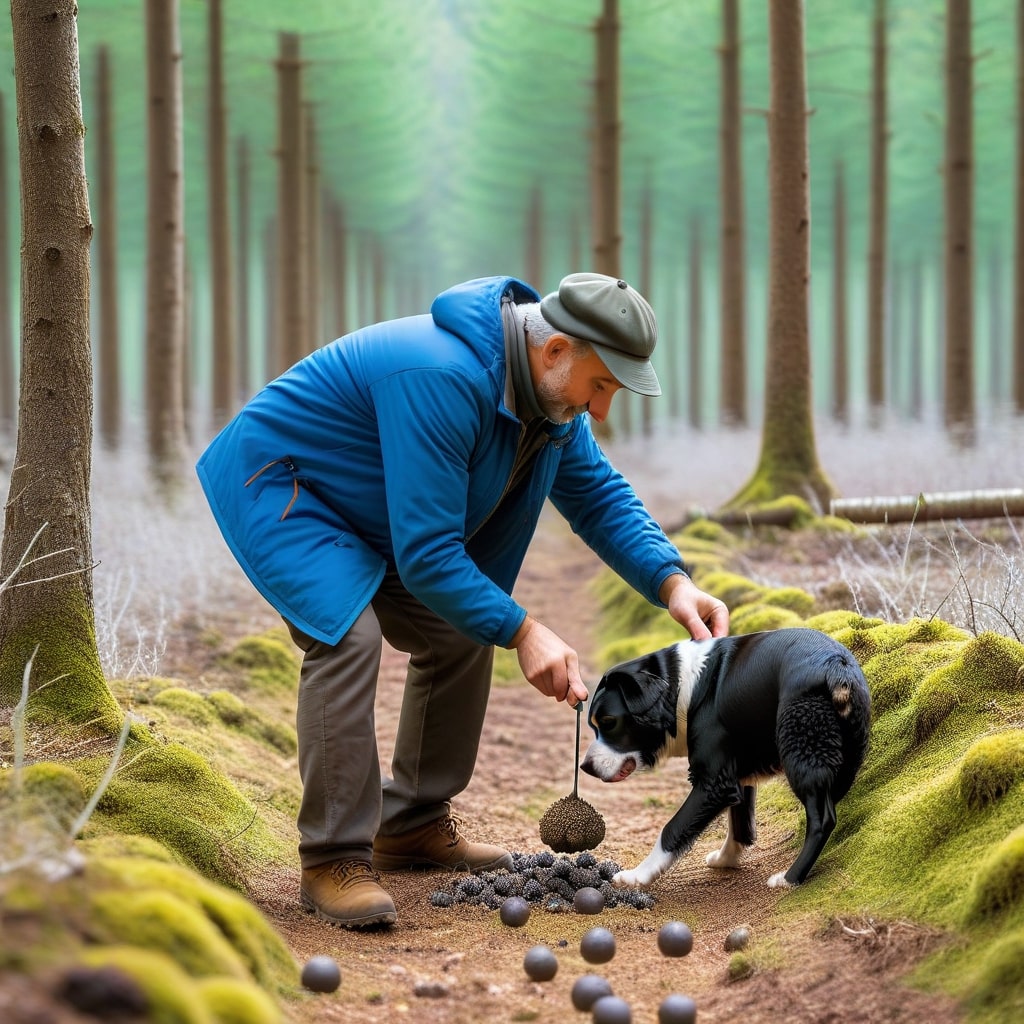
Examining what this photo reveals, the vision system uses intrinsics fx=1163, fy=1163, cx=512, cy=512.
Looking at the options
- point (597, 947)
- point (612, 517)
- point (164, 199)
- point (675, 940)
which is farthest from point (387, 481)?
point (164, 199)

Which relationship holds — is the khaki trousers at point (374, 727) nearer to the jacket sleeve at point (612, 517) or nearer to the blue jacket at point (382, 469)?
the blue jacket at point (382, 469)

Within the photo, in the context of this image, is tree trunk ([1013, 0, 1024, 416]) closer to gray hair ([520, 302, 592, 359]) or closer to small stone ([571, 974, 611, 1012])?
gray hair ([520, 302, 592, 359])

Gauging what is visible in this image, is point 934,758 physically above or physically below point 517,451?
below

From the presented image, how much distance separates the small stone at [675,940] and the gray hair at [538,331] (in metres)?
1.89

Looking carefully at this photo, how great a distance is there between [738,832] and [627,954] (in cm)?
97

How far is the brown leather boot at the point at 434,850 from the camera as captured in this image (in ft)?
15.6

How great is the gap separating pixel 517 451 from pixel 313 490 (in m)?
0.75

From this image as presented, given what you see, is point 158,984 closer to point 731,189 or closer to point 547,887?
point 547,887

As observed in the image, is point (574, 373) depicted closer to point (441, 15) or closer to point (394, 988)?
point (394, 988)

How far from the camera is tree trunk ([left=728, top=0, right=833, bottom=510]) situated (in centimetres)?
1118

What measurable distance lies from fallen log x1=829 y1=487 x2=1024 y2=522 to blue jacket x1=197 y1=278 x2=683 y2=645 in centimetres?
→ 455

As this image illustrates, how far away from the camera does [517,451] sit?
4273 millimetres

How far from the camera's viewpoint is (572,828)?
4.34 m

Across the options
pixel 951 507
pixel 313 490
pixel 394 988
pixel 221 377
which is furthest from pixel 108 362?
pixel 394 988
